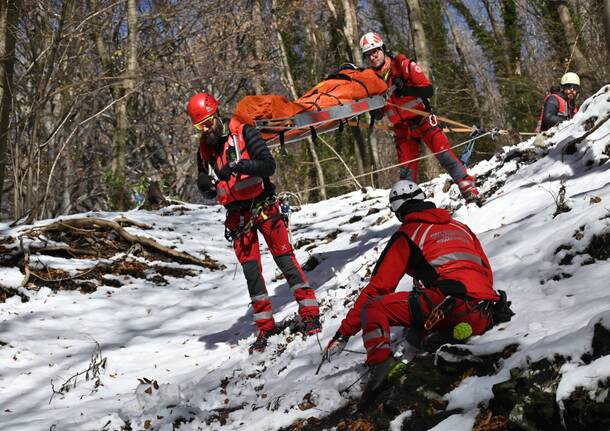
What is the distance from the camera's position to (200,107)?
5723 mm

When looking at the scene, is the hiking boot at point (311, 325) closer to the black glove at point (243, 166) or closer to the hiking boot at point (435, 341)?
the black glove at point (243, 166)

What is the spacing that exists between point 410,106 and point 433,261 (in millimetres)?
3783

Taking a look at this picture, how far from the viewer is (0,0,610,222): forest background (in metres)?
13.1

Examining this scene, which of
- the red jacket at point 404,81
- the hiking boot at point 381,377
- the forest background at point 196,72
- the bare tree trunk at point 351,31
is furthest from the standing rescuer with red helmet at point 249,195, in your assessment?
the bare tree trunk at point 351,31

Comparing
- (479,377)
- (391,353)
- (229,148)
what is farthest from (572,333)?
(229,148)

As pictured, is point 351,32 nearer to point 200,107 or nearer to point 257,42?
point 257,42

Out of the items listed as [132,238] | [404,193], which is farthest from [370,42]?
[132,238]

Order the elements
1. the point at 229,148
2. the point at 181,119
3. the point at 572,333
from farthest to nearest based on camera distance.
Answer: the point at 181,119, the point at 229,148, the point at 572,333

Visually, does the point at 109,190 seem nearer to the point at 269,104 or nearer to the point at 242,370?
the point at 269,104

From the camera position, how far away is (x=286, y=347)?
217 inches

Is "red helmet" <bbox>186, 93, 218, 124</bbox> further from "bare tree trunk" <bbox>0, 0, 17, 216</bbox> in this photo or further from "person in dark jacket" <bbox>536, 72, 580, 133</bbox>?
"person in dark jacket" <bbox>536, 72, 580, 133</bbox>

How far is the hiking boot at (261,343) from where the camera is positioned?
5695mm

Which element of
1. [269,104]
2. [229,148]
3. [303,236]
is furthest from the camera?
[303,236]

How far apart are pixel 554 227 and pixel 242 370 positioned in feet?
8.81
